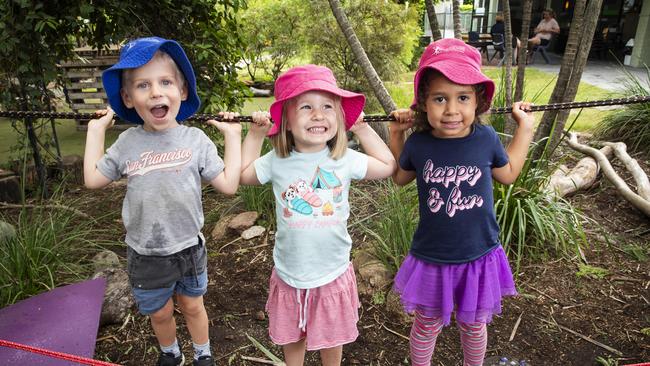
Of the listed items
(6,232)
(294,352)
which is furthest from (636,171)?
(6,232)

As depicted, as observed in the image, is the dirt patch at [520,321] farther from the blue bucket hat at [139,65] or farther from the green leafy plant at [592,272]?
the blue bucket hat at [139,65]

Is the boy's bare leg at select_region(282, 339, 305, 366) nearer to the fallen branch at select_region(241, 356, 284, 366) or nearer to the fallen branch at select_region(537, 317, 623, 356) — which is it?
the fallen branch at select_region(241, 356, 284, 366)

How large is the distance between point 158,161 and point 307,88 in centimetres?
63

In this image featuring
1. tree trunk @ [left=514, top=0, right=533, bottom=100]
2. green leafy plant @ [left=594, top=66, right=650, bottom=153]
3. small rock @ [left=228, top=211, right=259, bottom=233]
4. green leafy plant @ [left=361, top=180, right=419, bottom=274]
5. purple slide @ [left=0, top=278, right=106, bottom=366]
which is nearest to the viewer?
purple slide @ [left=0, top=278, right=106, bottom=366]

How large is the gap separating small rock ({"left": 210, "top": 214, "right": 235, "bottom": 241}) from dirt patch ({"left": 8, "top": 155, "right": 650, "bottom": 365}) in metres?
0.24

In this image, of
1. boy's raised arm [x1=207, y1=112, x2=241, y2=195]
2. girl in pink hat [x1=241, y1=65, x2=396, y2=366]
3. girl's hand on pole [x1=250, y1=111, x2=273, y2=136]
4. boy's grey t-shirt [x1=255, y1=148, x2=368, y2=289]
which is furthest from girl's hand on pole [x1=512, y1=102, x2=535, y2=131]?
boy's raised arm [x1=207, y1=112, x2=241, y2=195]

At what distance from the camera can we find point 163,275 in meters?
1.83

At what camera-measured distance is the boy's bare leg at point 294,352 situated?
1.83 meters

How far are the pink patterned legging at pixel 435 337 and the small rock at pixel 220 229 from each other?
6.43 ft

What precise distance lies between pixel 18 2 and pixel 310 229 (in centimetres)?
319

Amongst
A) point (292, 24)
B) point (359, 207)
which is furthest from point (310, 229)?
point (292, 24)

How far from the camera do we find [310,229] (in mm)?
1648

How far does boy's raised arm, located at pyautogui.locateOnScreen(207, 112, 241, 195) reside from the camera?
172 cm

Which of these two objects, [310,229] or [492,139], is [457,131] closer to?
[492,139]
